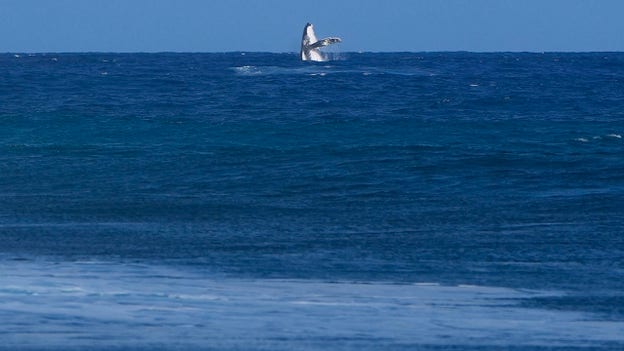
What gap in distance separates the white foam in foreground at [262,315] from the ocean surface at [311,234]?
2 centimetres

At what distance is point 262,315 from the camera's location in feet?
29.7

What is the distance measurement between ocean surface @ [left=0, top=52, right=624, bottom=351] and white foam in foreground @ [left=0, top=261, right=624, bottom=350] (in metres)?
0.02

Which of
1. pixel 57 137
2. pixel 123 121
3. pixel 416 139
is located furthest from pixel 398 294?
pixel 123 121

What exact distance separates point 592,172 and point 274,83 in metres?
30.5

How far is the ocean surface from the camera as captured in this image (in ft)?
28.7

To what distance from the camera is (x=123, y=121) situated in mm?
30766

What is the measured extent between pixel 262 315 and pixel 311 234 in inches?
161

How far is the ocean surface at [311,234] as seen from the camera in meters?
8.74
